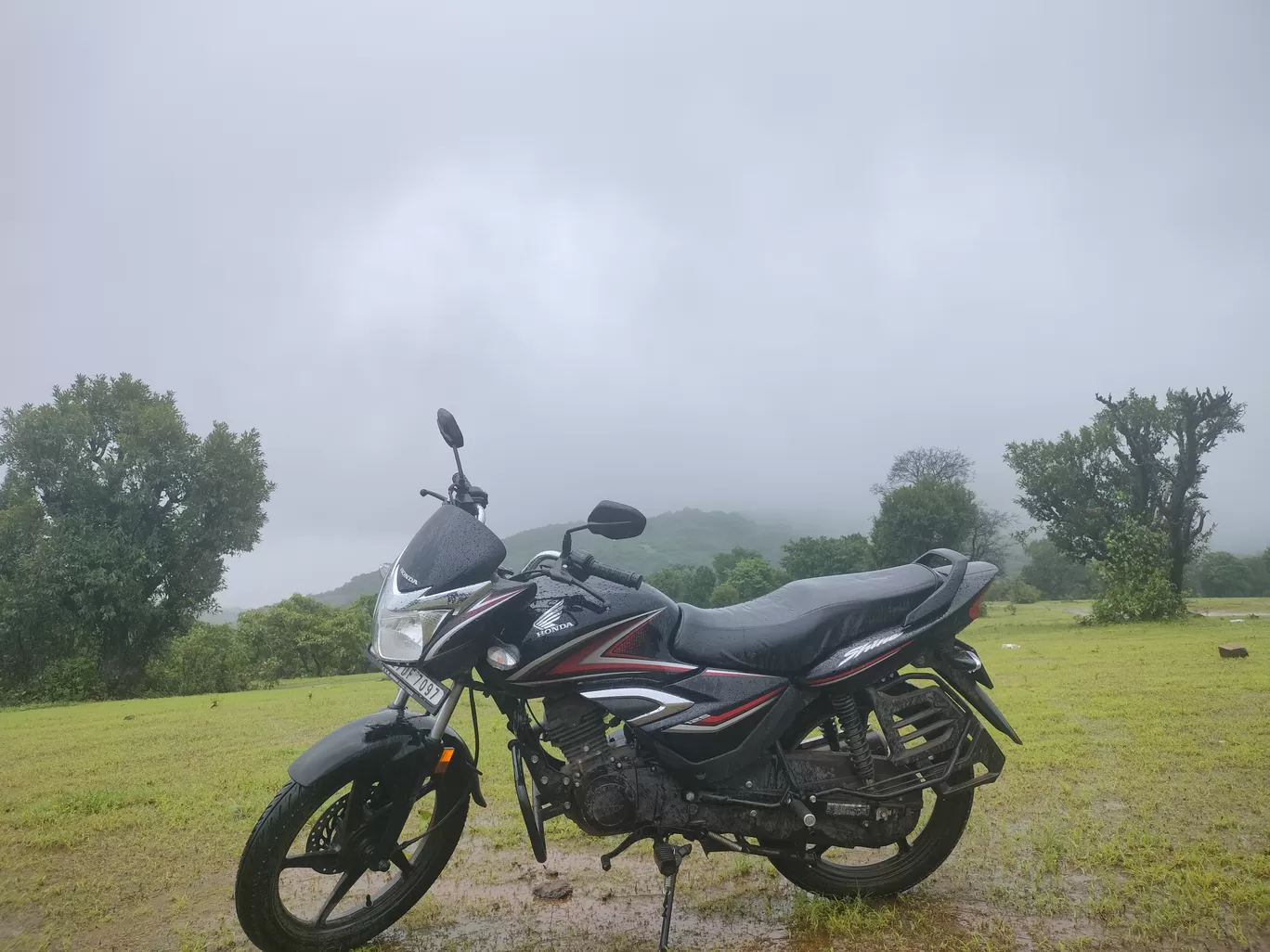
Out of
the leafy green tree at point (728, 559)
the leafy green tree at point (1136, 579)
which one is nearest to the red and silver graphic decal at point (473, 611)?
the leafy green tree at point (728, 559)

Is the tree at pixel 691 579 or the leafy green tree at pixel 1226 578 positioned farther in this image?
the leafy green tree at pixel 1226 578

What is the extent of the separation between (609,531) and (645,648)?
53 centimetres

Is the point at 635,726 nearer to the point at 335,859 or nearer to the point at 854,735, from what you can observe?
the point at 854,735

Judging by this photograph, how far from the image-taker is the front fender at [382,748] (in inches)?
117

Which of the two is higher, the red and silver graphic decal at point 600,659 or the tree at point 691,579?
the red and silver graphic decal at point 600,659

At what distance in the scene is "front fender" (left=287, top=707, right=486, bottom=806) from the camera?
9.79ft

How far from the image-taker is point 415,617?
9.55ft

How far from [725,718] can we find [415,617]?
4.22 feet

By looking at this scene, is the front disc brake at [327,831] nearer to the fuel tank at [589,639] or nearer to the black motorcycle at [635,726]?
the black motorcycle at [635,726]

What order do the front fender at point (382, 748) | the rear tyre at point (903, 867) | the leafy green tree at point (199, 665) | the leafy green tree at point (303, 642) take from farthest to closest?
the leafy green tree at point (303, 642)
the leafy green tree at point (199, 665)
the rear tyre at point (903, 867)
the front fender at point (382, 748)

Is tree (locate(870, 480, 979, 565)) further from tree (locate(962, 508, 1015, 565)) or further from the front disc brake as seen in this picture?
the front disc brake

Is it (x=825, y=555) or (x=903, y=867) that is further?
(x=825, y=555)

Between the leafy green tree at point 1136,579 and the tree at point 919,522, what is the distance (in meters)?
6.46

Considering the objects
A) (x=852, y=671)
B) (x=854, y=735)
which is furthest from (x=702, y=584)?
(x=852, y=671)
